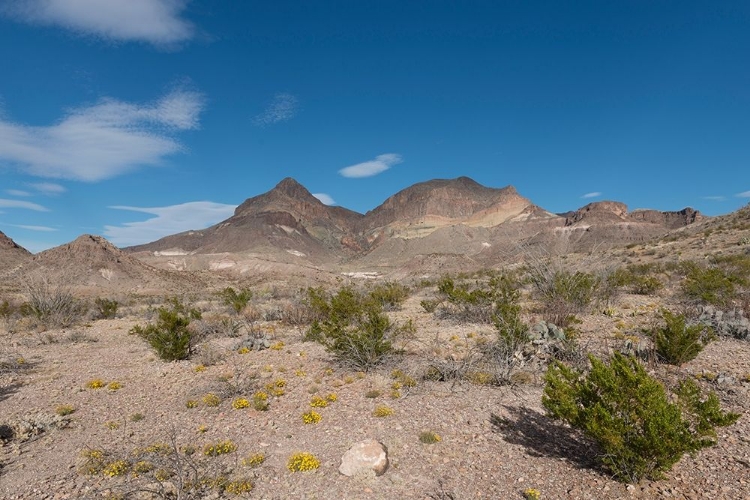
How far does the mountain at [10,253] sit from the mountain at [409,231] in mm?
21639

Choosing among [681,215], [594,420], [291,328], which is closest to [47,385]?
[291,328]

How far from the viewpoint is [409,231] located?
148750 mm

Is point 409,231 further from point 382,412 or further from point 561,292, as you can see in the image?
point 382,412

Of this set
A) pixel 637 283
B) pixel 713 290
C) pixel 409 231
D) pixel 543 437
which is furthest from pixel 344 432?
pixel 409 231

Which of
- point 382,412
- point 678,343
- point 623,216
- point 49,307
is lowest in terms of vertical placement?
point 382,412

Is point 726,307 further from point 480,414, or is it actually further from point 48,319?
point 48,319

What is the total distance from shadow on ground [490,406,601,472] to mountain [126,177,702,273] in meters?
63.0

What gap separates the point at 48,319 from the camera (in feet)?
58.3

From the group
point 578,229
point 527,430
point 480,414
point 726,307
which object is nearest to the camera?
point 527,430

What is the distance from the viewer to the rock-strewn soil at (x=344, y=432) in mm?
4906

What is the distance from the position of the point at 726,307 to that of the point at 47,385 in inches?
739

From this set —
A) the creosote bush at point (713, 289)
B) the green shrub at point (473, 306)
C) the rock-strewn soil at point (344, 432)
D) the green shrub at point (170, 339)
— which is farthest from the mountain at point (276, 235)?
the rock-strewn soil at point (344, 432)

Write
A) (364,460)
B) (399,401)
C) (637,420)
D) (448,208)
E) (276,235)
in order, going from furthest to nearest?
(448,208) < (276,235) < (399,401) < (364,460) < (637,420)

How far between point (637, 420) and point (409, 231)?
145m
